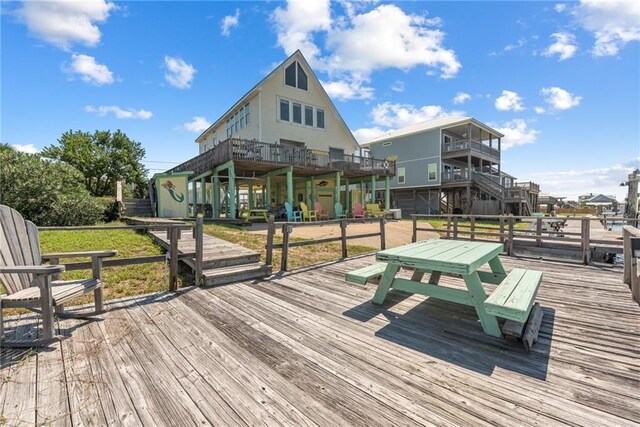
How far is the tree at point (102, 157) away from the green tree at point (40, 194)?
13409 mm

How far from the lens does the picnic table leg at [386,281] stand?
334 centimetres

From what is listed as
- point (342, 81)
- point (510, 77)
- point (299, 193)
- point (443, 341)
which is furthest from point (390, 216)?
point (443, 341)

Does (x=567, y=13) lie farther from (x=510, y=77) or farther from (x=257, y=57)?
(x=257, y=57)

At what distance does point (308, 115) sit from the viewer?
19.6m

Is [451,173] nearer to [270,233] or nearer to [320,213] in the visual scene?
[320,213]

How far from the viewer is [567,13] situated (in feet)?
26.6

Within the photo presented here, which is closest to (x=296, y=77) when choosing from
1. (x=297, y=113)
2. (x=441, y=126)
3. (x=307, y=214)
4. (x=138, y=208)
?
(x=297, y=113)

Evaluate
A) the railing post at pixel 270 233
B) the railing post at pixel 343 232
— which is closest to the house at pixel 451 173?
the railing post at pixel 343 232

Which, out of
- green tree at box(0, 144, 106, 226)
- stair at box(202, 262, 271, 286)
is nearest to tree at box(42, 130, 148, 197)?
green tree at box(0, 144, 106, 226)

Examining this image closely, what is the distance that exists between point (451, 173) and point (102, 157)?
31164 mm

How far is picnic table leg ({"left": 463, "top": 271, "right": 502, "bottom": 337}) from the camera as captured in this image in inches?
106

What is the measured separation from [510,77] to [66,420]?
18.4 metres

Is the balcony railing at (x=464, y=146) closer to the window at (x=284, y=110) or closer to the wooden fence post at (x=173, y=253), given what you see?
the window at (x=284, y=110)

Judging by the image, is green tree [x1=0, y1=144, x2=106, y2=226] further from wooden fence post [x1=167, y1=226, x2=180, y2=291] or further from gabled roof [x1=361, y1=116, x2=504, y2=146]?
gabled roof [x1=361, y1=116, x2=504, y2=146]
